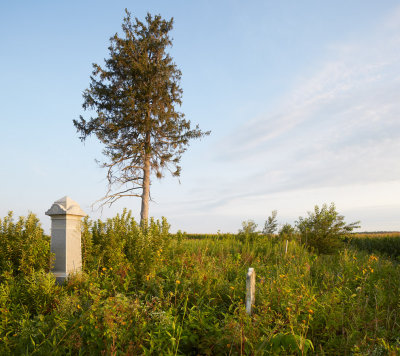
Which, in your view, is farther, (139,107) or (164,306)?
(139,107)

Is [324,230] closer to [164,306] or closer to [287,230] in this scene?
[287,230]

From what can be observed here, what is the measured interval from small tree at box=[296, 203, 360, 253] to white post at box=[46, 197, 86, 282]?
8971 millimetres

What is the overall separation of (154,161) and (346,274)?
1259 centimetres

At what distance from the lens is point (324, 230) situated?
40.9 ft

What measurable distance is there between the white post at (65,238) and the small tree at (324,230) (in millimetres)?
8971

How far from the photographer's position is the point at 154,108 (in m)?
16.6

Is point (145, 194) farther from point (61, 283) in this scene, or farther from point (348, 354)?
point (348, 354)

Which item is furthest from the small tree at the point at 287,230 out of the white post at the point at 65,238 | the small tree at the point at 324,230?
the white post at the point at 65,238

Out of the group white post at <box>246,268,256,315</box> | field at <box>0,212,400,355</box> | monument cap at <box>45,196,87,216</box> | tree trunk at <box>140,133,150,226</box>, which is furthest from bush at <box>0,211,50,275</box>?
tree trunk at <box>140,133,150,226</box>

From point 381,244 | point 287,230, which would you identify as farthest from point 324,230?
point 381,244

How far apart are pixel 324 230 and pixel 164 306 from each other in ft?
33.1

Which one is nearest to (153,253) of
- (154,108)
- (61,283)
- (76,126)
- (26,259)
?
(61,283)

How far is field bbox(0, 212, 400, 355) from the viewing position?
3273 millimetres

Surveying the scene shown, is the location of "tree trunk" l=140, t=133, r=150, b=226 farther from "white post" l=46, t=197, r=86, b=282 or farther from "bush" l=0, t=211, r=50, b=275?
→ "white post" l=46, t=197, r=86, b=282
